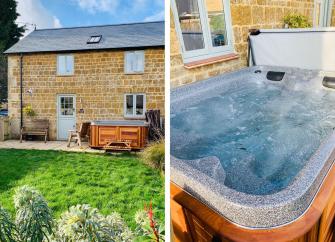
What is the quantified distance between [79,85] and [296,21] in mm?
1635

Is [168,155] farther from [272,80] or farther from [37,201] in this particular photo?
[272,80]

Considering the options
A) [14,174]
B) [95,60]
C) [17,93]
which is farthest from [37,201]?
[95,60]

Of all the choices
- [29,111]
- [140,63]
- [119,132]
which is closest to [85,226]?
[119,132]

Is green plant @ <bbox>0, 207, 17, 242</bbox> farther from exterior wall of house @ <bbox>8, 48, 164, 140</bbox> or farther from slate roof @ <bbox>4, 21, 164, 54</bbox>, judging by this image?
slate roof @ <bbox>4, 21, 164, 54</bbox>

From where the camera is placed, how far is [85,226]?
2.22 meters

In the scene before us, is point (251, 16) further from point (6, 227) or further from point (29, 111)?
point (6, 227)

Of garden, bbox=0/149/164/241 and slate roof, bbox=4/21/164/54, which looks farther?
slate roof, bbox=4/21/164/54

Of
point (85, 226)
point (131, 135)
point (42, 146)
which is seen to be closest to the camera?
point (85, 226)

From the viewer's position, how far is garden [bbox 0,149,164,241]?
2281 millimetres

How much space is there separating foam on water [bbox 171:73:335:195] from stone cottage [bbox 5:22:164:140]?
18.3 inches

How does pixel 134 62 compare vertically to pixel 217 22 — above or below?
below

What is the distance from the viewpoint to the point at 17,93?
256cm

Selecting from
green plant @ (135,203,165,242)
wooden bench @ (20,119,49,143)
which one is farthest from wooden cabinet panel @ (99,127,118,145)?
green plant @ (135,203,165,242)

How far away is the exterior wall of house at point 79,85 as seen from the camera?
2.47 m
